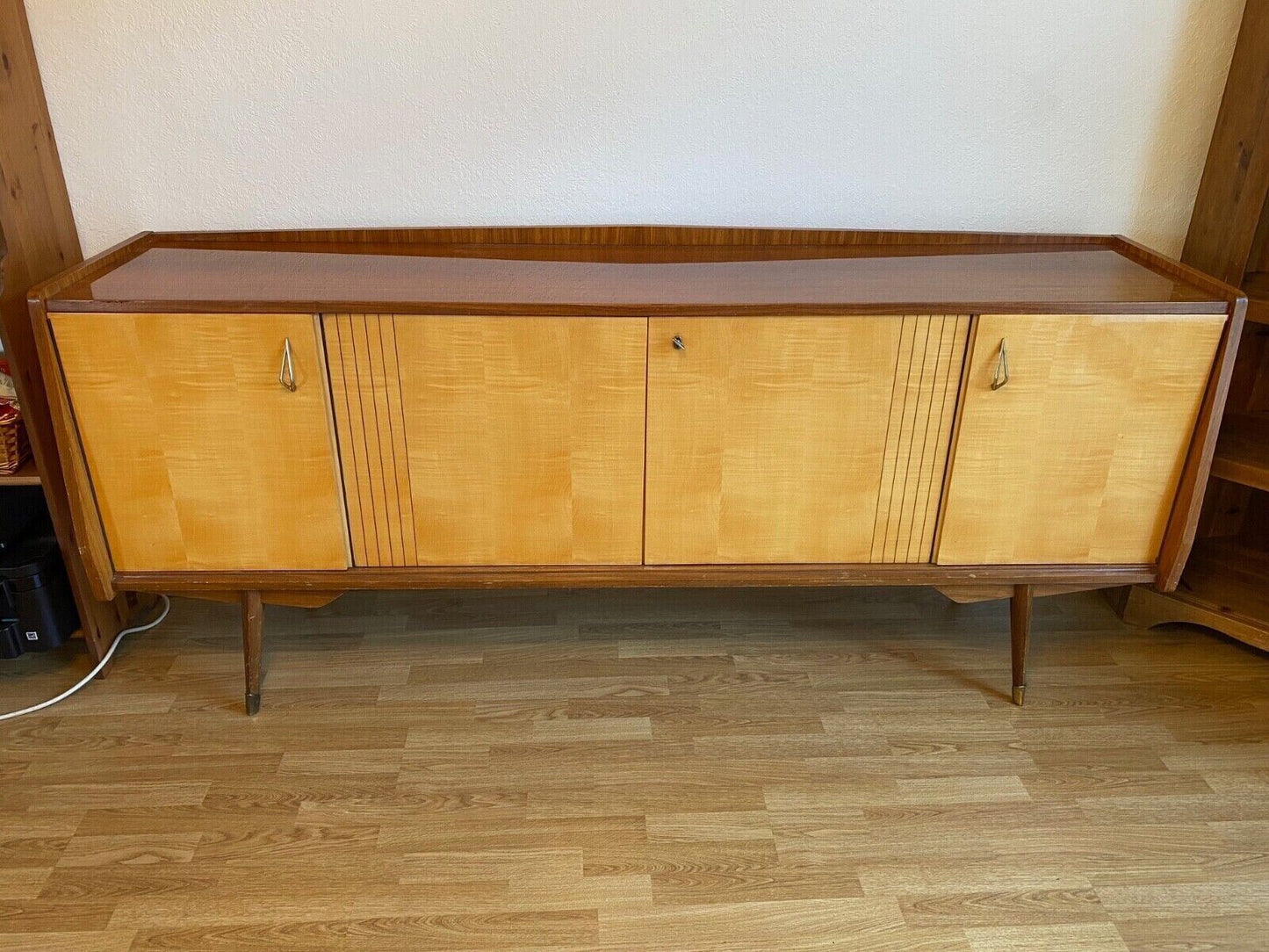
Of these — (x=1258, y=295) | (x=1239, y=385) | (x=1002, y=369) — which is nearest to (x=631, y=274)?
(x=1002, y=369)

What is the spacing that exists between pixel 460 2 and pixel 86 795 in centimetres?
138

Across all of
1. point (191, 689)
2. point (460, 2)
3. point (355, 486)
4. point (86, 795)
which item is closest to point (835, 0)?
point (460, 2)

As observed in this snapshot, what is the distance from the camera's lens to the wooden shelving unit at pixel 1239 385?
160cm

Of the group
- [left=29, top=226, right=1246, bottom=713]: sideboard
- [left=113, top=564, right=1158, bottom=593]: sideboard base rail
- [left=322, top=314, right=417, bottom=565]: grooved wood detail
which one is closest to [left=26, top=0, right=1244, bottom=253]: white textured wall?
[left=29, top=226, right=1246, bottom=713]: sideboard

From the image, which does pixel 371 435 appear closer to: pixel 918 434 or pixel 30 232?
pixel 30 232

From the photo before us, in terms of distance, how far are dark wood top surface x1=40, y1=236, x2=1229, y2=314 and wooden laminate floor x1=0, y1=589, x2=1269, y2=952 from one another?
2.27ft

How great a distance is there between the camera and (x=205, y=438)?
1411 millimetres

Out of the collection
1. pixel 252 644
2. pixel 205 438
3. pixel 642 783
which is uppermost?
pixel 205 438

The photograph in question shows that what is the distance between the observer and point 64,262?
5.36ft

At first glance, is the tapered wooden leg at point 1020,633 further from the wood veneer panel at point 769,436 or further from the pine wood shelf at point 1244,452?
the pine wood shelf at point 1244,452

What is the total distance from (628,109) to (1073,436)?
0.91 meters

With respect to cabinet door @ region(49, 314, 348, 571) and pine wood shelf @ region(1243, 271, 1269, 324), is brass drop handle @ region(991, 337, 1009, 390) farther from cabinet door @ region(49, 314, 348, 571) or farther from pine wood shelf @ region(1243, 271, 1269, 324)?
cabinet door @ region(49, 314, 348, 571)

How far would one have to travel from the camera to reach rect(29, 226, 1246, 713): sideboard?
1356 millimetres

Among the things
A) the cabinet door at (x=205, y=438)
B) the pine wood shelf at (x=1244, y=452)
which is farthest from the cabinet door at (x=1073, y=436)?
the cabinet door at (x=205, y=438)
